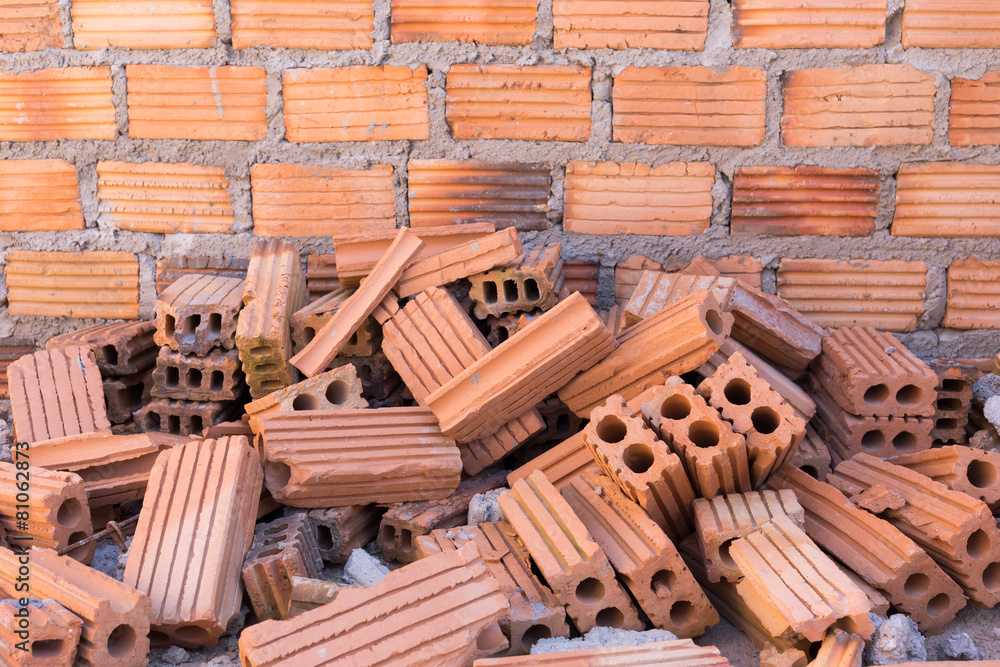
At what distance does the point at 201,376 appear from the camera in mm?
3162

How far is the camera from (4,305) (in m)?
3.91

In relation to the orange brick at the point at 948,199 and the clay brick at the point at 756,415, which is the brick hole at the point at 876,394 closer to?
the clay brick at the point at 756,415

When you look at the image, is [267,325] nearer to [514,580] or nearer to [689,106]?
[514,580]

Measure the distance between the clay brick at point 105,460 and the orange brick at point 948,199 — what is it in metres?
3.39

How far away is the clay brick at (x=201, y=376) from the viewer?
→ 3.10m

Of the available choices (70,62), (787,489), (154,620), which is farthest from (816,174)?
(70,62)

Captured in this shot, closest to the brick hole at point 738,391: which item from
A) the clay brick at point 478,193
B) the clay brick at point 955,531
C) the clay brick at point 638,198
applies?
the clay brick at point 955,531

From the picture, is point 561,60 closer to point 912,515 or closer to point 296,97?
point 296,97

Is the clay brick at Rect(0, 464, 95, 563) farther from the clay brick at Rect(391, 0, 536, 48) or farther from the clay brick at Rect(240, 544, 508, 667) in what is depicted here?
the clay brick at Rect(391, 0, 536, 48)

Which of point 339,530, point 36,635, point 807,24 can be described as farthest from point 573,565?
point 807,24

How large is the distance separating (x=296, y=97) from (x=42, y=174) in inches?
52.5

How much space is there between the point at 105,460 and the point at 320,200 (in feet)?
4.94

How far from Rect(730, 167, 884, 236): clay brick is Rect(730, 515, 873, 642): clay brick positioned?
1645 mm

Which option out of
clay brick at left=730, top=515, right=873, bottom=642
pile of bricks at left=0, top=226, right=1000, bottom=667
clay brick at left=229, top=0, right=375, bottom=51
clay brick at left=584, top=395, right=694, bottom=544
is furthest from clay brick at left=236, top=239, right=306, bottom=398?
clay brick at left=730, top=515, right=873, bottom=642
